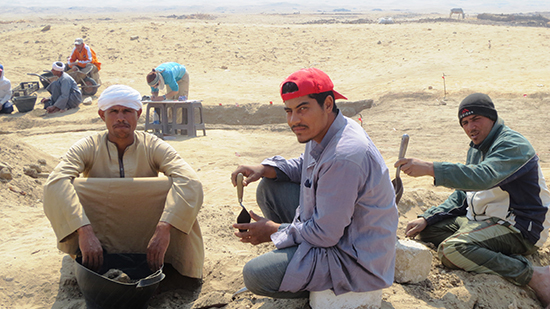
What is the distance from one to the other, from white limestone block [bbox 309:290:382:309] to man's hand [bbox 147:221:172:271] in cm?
95

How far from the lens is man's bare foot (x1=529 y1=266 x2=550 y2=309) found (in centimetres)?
287

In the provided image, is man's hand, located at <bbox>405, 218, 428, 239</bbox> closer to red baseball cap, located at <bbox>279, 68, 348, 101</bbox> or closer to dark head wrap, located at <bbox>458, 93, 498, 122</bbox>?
dark head wrap, located at <bbox>458, 93, 498, 122</bbox>

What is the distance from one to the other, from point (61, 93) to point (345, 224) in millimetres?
11582

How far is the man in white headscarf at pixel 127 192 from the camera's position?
8.86 ft

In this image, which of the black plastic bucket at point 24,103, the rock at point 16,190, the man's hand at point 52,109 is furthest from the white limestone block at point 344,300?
the black plastic bucket at point 24,103

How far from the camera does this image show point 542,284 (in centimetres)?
288

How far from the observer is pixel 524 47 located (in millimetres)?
15695

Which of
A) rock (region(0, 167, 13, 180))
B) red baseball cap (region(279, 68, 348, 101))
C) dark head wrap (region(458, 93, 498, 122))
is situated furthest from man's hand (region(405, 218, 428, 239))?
rock (region(0, 167, 13, 180))

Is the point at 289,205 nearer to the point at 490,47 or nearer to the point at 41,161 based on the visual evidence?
the point at 41,161

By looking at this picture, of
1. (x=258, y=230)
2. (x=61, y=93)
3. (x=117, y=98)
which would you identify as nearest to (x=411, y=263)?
(x=258, y=230)

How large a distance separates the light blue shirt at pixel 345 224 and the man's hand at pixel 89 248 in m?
1.10

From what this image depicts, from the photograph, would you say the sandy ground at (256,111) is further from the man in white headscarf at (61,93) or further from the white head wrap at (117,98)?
the white head wrap at (117,98)

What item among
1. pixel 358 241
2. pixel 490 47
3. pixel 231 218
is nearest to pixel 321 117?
pixel 358 241

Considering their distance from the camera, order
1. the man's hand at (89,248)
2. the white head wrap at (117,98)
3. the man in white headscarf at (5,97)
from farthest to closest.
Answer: the man in white headscarf at (5,97), the white head wrap at (117,98), the man's hand at (89,248)
